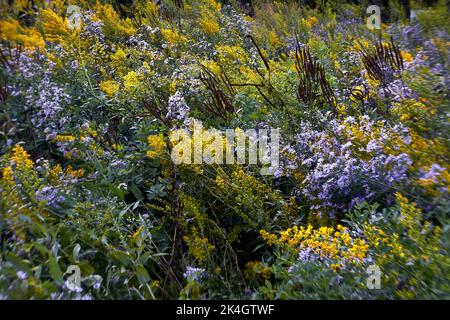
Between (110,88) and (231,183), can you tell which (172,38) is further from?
(231,183)

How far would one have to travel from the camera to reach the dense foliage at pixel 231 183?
1.75 m

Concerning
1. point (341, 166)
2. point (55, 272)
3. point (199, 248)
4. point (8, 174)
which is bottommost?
point (199, 248)

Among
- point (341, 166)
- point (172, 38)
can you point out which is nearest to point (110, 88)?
point (172, 38)

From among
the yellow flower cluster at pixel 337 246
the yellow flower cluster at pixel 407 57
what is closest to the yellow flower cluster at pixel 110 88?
the yellow flower cluster at pixel 337 246

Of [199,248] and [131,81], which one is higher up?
[131,81]

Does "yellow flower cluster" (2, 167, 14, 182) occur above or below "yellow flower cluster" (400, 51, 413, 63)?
below

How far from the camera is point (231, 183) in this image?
2.37m

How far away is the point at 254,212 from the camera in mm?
2316

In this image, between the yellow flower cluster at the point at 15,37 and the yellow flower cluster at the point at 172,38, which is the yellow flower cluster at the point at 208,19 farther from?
the yellow flower cluster at the point at 15,37

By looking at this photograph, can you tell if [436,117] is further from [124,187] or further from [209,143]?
[124,187]

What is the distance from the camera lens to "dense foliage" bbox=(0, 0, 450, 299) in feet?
5.73

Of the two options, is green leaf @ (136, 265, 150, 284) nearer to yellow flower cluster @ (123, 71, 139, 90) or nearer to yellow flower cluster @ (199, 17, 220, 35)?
yellow flower cluster @ (123, 71, 139, 90)

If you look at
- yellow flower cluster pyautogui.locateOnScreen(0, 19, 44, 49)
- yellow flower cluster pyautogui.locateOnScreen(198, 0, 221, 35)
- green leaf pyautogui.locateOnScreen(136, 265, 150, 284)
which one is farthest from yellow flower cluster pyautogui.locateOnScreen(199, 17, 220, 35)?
green leaf pyautogui.locateOnScreen(136, 265, 150, 284)

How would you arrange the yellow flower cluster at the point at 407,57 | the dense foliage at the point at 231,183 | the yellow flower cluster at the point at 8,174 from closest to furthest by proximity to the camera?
the dense foliage at the point at 231,183
the yellow flower cluster at the point at 8,174
the yellow flower cluster at the point at 407,57
